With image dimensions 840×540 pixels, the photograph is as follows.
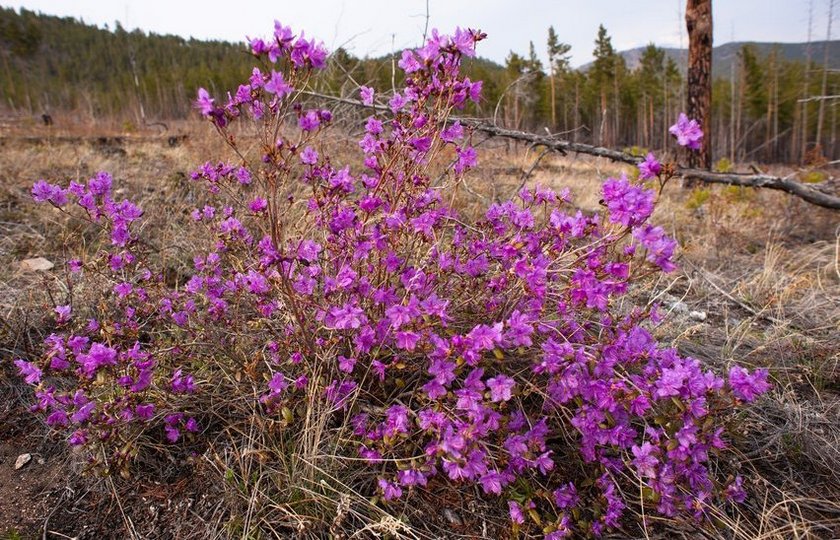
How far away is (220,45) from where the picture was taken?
92562 mm

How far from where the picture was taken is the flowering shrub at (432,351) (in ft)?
5.07

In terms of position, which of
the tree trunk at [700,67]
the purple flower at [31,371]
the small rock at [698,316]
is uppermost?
the tree trunk at [700,67]

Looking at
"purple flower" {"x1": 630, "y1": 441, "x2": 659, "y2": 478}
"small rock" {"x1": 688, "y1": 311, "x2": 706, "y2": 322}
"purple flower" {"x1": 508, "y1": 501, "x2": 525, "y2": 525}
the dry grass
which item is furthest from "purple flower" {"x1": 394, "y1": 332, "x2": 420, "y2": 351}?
"small rock" {"x1": 688, "y1": 311, "x2": 706, "y2": 322}

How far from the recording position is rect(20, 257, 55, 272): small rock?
332cm

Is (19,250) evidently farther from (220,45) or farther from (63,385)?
(220,45)

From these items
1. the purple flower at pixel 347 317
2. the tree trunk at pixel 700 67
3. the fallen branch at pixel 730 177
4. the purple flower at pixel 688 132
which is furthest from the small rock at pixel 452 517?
the tree trunk at pixel 700 67

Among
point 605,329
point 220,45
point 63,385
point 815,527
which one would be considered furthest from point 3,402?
point 220,45

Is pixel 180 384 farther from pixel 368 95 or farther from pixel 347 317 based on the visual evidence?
pixel 368 95

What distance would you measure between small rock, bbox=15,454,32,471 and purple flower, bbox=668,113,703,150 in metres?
2.80

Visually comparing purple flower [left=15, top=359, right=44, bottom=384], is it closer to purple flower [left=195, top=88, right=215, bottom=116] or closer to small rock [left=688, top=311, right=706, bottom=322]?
purple flower [left=195, top=88, right=215, bottom=116]

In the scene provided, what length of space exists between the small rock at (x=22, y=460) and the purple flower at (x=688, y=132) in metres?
2.80

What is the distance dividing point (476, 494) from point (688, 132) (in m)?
1.50

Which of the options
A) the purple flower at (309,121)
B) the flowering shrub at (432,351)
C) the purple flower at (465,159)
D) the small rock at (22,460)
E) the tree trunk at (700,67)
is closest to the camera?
the flowering shrub at (432,351)

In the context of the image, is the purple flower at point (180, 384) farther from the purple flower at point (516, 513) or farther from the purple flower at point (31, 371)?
the purple flower at point (516, 513)
